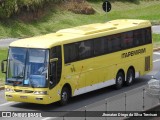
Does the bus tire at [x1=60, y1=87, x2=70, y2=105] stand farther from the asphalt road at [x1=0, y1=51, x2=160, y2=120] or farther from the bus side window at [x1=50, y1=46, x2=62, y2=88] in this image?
the bus side window at [x1=50, y1=46, x2=62, y2=88]

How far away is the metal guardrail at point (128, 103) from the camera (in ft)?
56.6

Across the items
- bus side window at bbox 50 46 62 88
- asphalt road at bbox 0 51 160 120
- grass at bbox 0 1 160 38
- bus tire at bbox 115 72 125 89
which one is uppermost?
grass at bbox 0 1 160 38

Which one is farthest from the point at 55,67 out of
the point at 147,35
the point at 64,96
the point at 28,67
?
the point at 147,35

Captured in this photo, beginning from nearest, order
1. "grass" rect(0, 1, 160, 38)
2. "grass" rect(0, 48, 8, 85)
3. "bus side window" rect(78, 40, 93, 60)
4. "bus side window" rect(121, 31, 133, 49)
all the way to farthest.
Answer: "bus side window" rect(78, 40, 93, 60) < "bus side window" rect(121, 31, 133, 49) < "grass" rect(0, 48, 8, 85) < "grass" rect(0, 1, 160, 38)

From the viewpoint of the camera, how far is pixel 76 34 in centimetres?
2284

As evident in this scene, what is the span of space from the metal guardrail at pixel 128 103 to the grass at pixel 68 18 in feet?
80.2

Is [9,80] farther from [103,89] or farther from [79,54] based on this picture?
[103,89]

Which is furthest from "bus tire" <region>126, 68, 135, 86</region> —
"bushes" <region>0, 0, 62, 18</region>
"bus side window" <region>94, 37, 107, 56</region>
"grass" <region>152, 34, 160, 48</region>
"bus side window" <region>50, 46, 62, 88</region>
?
"bushes" <region>0, 0, 62, 18</region>

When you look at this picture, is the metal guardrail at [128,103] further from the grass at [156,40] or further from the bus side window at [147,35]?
the grass at [156,40]

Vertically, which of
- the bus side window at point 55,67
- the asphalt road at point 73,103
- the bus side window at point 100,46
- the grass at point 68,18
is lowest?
the asphalt road at point 73,103

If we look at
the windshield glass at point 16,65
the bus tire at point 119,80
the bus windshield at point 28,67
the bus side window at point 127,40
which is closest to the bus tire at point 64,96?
the bus windshield at point 28,67

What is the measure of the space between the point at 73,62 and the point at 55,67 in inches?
49.2

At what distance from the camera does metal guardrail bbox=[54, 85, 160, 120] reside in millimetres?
17250

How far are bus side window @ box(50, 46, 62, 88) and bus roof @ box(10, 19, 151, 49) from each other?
0.28 m
